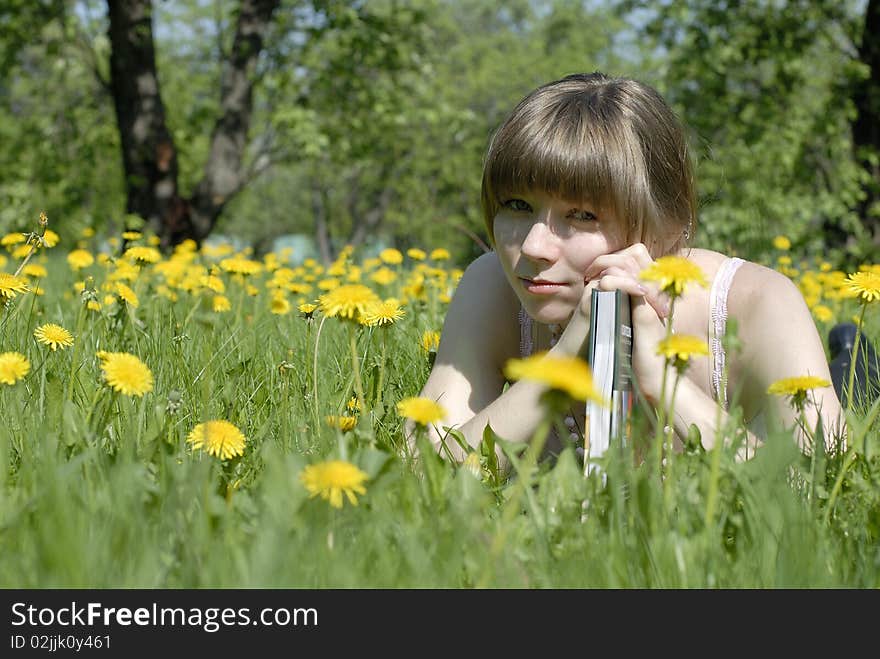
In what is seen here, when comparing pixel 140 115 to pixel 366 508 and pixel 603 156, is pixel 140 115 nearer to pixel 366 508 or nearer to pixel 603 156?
pixel 603 156

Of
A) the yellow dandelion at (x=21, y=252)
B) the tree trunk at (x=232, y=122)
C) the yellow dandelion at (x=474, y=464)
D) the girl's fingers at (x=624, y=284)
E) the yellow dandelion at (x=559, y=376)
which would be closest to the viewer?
the yellow dandelion at (x=559, y=376)

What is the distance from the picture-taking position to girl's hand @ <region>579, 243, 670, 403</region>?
1.94m

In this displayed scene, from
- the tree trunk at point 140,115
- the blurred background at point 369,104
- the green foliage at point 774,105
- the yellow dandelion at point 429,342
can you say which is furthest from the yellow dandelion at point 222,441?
the tree trunk at point 140,115

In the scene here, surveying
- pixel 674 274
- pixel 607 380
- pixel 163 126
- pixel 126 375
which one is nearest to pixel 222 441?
pixel 126 375

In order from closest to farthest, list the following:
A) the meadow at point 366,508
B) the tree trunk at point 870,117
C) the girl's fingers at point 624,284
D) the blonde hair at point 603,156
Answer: the meadow at point 366,508
the girl's fingers at point 624,284
the blonde hair at point 603,156
the tree trunk at point 870,117

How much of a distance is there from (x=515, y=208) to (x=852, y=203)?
754 centimetres

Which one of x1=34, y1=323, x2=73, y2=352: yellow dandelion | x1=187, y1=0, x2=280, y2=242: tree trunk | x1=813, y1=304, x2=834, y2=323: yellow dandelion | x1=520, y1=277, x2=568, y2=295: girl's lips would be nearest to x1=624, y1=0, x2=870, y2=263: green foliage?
x1=187, y1=0, x2=280, y2=242: tree trunk

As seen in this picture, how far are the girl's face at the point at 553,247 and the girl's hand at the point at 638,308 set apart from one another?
0.29 ft

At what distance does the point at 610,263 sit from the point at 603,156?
11.2 inches

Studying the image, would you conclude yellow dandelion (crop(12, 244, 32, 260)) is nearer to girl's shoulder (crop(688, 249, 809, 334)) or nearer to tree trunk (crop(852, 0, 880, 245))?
girl's shoulder (crop(688, 249, 809, 334))

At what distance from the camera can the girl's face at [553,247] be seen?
211 cm

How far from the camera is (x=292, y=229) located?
154 ft

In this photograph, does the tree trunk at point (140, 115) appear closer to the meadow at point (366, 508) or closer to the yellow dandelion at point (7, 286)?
the yellow dandelion at point (7, 286)

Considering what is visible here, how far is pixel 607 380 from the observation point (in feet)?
5.45
